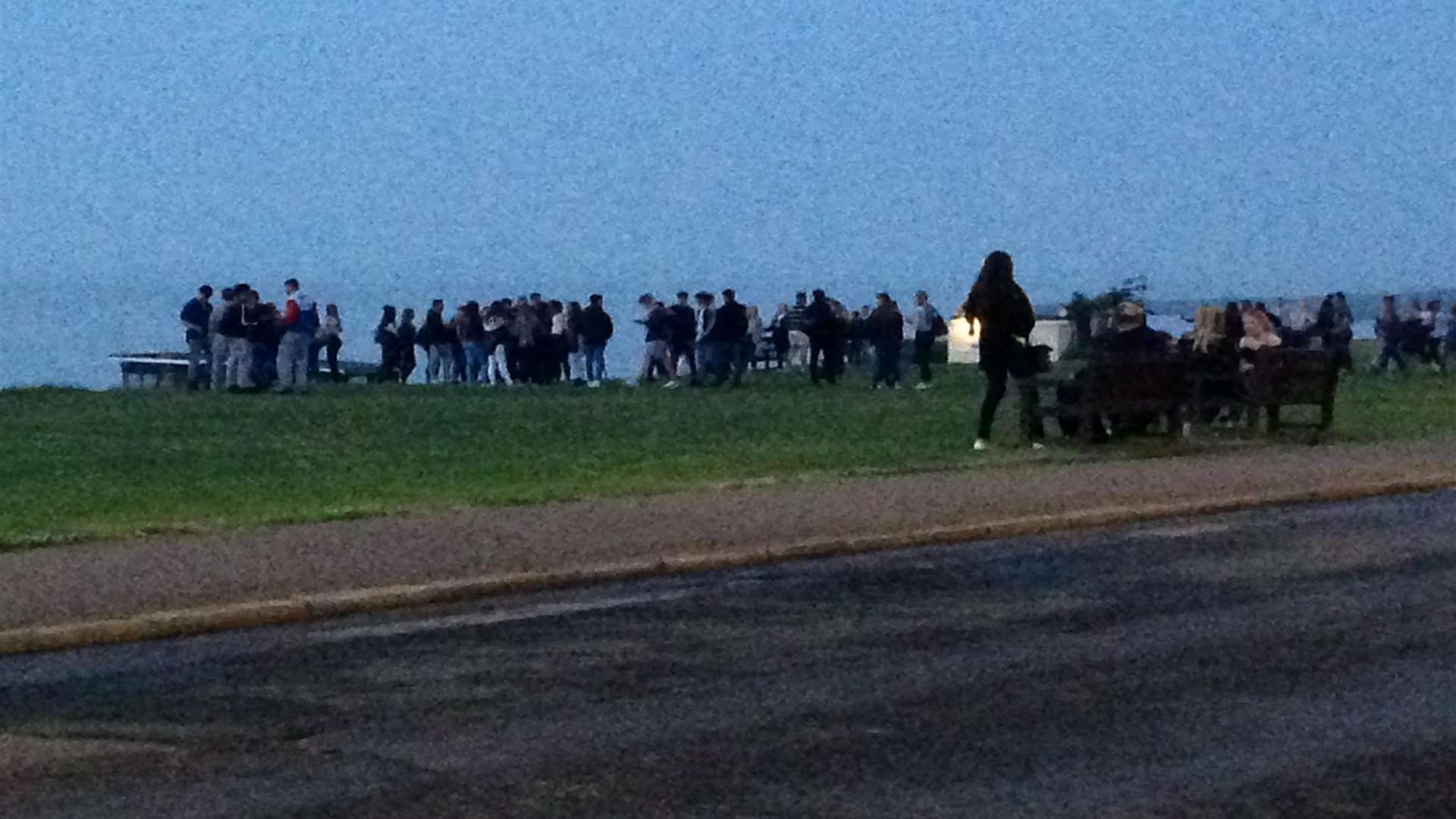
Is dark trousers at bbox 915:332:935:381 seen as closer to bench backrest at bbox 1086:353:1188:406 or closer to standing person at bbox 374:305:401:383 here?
standing person at bbox 374:305:401:383

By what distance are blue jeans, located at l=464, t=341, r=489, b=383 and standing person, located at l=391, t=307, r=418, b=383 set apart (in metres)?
1.35

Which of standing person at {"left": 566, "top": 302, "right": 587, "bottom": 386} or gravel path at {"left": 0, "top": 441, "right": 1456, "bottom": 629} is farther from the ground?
standing person at {"left": 566, "top": 302, "right": 587, "bottom": 386}

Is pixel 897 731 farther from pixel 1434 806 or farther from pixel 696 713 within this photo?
pixel 1434 806

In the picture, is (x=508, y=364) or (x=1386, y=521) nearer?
(x=1386, y=521)

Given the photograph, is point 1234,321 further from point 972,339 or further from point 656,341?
point 972,339

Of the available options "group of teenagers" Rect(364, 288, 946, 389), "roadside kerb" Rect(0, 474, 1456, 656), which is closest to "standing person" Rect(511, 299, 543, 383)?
"group of teenagers" Rect(364, 288, 946, 389)

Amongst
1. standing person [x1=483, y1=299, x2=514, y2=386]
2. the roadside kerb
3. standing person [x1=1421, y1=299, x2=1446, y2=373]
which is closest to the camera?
the roadside kerb

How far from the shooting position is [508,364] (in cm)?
3800

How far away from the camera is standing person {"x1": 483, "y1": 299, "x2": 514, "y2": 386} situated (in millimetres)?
37719

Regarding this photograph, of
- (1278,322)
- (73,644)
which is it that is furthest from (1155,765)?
(1278,322)

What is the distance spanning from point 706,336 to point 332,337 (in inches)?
251

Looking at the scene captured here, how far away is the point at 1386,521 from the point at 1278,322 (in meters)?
26.8

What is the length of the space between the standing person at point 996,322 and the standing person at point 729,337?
13.5m

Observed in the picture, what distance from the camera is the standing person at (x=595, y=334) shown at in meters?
37.3
